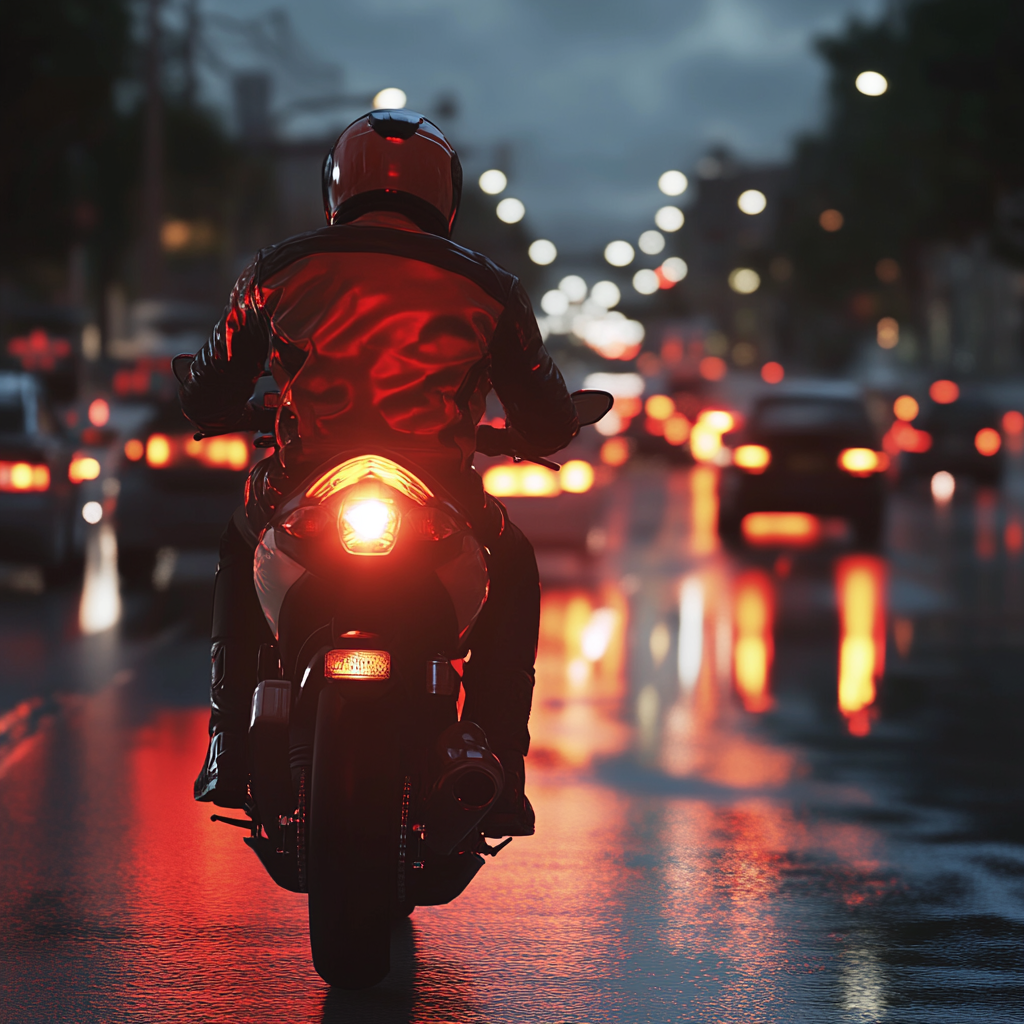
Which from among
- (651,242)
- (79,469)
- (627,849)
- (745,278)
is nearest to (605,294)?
(745,278)

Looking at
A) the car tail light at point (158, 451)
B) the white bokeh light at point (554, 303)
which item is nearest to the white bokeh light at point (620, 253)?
the car tail light at point (158, 451)

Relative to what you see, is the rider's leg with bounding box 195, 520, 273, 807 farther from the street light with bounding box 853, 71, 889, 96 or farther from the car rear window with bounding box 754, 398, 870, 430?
the street light with bounding box 853, 71, 889, 96

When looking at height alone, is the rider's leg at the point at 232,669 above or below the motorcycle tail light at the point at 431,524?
below

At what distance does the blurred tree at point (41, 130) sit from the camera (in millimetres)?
41812

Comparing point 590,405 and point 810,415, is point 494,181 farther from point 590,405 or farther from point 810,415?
point 590,405

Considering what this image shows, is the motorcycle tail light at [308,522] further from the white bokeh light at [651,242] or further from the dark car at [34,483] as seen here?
the white bokeh light at [651,242]

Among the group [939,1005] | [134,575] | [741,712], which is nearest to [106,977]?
[939,1005]

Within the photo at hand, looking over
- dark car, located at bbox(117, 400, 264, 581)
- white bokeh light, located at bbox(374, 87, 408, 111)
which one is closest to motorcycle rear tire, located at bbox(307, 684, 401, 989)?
dark car, located at bbox(117, 400, 264, 581)

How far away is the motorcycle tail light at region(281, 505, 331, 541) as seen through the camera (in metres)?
5.09

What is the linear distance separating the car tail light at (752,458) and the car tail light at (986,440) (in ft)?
41.0

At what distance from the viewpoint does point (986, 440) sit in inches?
1359

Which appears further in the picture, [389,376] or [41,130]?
[41,130]

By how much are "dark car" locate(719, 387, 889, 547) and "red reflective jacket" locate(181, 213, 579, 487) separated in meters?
17.3

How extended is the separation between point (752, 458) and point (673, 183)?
74.9 ft
